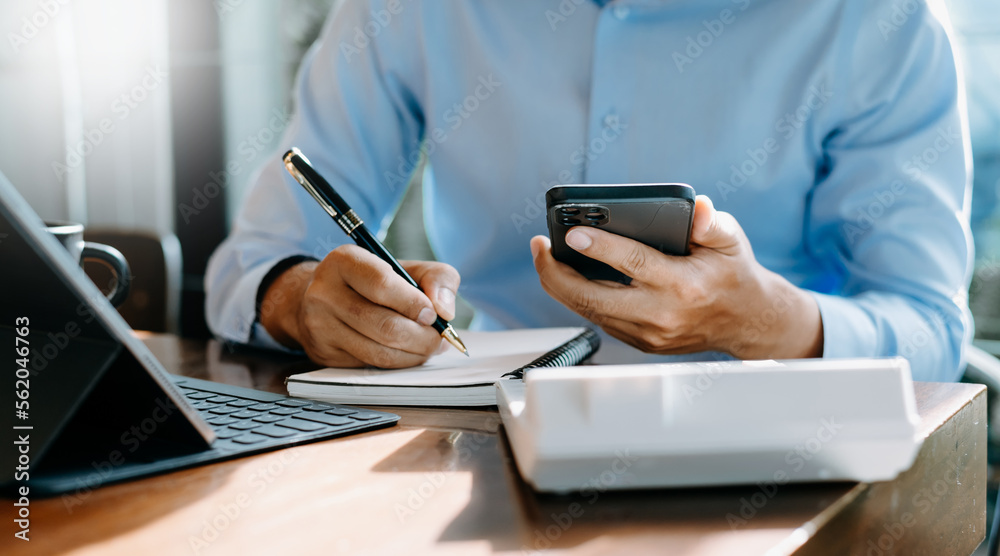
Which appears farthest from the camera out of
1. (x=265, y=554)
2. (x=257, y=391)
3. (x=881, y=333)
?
(x=881, y=333)

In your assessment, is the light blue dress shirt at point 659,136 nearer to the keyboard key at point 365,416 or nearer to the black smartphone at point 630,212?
the black smartphone at point 630,212

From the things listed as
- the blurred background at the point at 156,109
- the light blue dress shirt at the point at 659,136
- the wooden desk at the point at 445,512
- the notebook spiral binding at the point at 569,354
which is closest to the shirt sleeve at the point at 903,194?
the light blue dress shirt at the point at 659,136

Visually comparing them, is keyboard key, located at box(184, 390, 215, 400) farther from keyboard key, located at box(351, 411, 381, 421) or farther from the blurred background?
the blurred background

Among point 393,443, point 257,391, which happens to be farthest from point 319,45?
point 393,443

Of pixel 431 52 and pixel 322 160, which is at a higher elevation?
→ pixel 431 52

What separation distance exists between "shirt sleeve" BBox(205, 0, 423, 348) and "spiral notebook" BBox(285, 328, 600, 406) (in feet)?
1.20

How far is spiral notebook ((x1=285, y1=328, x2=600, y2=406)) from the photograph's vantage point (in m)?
0.60

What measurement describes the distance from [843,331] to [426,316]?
0.41 m

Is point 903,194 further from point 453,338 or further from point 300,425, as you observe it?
point 300,425

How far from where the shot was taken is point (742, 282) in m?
0.72

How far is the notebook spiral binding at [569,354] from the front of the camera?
611 mm

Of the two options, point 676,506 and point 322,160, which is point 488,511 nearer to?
point 676,506

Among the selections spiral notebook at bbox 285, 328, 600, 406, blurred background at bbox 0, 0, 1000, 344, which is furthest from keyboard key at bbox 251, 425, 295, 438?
blurred background at bbox 0, 0, 1000, 344

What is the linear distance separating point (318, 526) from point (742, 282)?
0.49 metres
